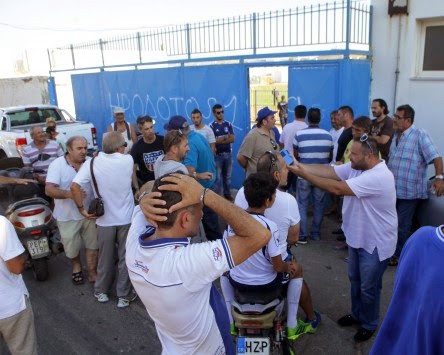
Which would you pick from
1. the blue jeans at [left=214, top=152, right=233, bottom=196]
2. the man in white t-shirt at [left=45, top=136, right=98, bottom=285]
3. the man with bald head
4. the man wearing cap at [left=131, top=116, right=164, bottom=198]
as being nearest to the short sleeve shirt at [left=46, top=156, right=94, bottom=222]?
the man in white t-shirt at [left=45, top=136, right=98, bottom=285]

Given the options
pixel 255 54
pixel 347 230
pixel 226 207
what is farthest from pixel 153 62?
pixel 226 207

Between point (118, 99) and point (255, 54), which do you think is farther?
point (118, 99)

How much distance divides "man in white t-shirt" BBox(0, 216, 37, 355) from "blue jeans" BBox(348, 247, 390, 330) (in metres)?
2.68

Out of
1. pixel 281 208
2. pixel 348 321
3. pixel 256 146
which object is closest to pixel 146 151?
pixel 256 146

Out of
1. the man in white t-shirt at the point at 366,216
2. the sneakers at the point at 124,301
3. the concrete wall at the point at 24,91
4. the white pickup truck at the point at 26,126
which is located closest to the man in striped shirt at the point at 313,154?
the man in white t-shirt at the point at 366,216

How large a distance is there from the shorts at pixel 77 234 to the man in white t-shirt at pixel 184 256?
10.2ft

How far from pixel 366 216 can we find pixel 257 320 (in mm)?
1280

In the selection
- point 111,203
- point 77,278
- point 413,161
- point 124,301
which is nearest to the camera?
point 111,203

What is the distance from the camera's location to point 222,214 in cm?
179

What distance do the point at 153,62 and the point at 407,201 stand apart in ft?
24.7

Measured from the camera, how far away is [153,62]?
33.8 ft

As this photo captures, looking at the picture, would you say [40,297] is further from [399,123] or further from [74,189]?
[399,123]

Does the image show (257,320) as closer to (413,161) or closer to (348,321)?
(348,321)

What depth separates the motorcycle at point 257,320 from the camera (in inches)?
110
